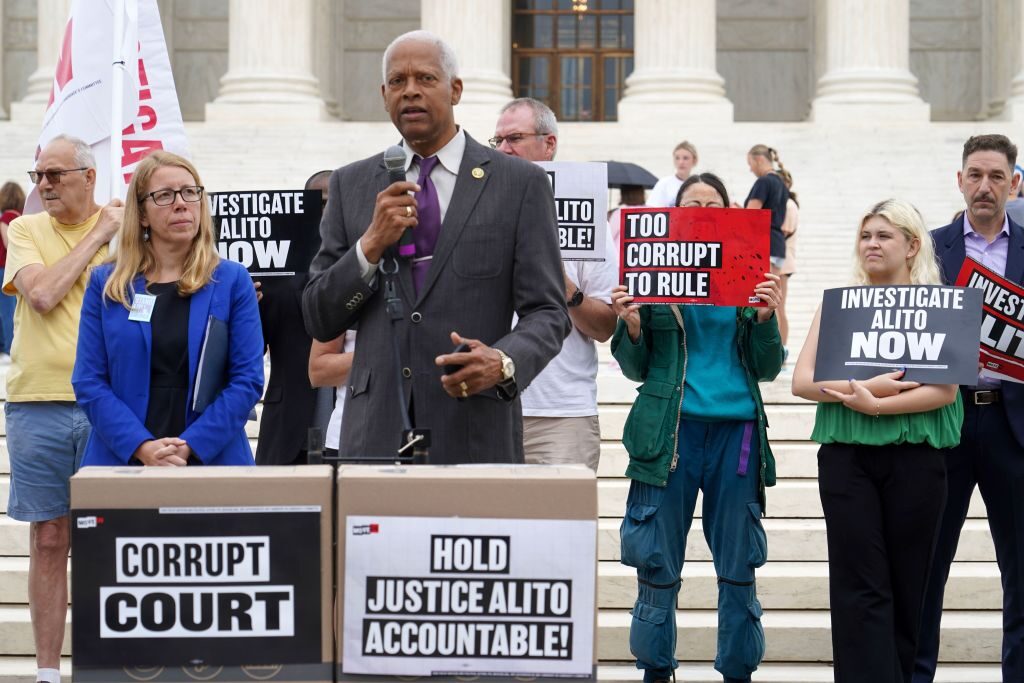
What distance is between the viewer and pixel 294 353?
685cm

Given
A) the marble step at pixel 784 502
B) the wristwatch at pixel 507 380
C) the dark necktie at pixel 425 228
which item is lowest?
the marble step at pixel 784 502

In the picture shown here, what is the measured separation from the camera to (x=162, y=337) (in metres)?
5.33

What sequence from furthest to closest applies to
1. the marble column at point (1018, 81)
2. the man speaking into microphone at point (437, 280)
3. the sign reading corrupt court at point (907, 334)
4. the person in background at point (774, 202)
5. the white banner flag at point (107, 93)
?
the marble column at point (1018, 81)
the person in background at point (774, 202)
the white banner flag at point (107, 93)
the sign reading corrupt court at point (907, 334)
the man speaking into microphone at point (437, 280)

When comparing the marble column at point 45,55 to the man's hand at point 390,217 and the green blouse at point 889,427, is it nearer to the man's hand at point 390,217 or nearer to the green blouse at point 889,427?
the green blouse at point 889,427

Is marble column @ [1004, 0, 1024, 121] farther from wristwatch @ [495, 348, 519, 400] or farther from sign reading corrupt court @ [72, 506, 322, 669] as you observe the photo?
sign reading corrupt court @ [72, 506, 322, 669]

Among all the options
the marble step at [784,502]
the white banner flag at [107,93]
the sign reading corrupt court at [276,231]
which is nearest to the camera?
the sign reading corrupt court at [276,231]

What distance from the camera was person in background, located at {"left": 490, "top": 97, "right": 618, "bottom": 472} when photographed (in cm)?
648

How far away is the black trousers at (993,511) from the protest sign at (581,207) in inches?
64.7

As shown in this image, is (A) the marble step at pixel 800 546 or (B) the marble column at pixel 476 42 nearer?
(A) the marble step at pixel 800 546

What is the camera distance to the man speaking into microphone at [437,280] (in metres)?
4.40

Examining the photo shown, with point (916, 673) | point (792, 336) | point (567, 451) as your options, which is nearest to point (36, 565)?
point (567, 451)

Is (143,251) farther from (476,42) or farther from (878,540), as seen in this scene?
(476,42)

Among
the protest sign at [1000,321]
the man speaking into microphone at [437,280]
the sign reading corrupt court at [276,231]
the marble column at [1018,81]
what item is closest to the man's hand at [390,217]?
the man speaking into microphone at [437,280]

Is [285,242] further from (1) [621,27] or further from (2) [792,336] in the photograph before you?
(1) [621,27]
